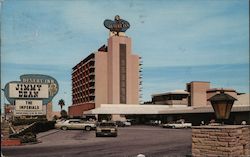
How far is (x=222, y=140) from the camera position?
1261cm

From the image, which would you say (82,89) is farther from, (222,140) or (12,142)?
(222,140)

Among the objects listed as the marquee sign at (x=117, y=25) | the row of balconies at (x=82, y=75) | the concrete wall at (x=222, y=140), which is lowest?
the concrete wall at (x=222, y=140)

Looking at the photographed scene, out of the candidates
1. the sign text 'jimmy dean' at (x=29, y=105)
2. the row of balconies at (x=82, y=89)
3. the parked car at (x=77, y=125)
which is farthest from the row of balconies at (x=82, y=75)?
the sign text 'jimmy dean' at (x=29, y=105)

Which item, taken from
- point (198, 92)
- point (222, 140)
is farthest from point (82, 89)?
point (222, 140)

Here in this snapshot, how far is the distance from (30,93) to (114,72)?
8453 cm

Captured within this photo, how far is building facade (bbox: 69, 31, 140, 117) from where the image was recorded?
4186 inches

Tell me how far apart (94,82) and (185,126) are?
163 feet

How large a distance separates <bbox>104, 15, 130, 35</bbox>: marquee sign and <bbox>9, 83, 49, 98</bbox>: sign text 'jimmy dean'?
92.1 m

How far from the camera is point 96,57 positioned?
108938 millimetres

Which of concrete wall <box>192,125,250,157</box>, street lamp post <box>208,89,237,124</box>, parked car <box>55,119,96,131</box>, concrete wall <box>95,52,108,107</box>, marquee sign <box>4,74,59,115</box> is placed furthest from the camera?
concrete wall <box>95,52,108,107</box>

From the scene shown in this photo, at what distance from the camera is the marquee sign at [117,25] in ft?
372

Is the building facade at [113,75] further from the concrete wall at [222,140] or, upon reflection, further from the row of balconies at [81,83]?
the concrete wall at [222,140]

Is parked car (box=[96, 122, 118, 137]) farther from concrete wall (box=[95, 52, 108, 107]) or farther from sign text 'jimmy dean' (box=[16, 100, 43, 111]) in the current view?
concrete wall (box=[95, 52, 108, 107])

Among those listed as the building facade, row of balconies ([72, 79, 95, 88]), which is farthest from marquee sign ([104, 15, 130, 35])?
row of balconies ([72, 79, 95, 88])
